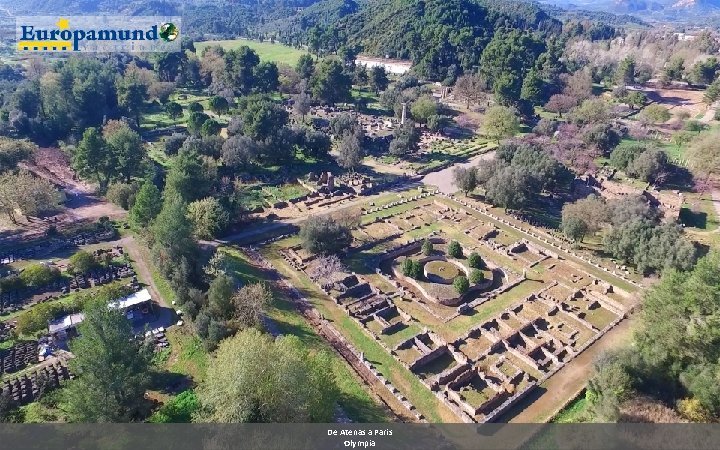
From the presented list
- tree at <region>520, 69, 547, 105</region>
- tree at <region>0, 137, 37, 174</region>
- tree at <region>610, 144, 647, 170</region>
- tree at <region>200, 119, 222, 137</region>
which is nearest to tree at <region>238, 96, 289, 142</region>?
tree at <region>200, 119, 222, 137</region>

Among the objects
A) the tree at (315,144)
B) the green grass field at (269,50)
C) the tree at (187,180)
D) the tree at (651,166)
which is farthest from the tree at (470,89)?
the tree at (187,180)

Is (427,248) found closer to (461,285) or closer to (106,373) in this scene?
(461,285)

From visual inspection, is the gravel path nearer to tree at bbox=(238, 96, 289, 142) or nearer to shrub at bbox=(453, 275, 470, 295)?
shrub at bbox=(453, 275, 470, 295)

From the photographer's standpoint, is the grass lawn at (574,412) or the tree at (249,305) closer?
the grass lawn at (574,412)

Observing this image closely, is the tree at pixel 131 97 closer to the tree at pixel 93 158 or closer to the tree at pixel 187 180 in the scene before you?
the tree at pixel 93 158

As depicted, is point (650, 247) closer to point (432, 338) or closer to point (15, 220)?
point (432, 338)
